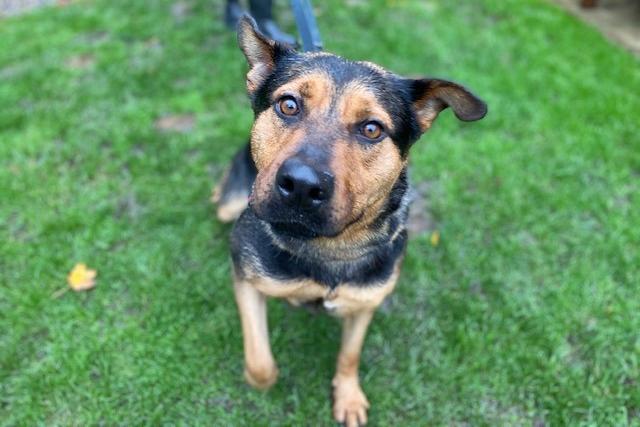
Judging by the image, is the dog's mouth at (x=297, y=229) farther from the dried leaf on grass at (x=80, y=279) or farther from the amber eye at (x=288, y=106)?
the dried leaf on grass at (x=80, y=279)

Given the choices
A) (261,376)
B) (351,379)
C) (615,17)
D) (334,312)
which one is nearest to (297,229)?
(334,312)

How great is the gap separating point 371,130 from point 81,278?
8.85 feet

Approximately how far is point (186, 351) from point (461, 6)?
21.9ft

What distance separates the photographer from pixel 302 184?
7.24ft

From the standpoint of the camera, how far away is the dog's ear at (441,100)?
266 cm

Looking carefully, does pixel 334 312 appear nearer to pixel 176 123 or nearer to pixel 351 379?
pixel 351 379

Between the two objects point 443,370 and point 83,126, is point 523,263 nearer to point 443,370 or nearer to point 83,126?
point 443,370

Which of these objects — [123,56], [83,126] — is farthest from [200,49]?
[83,126]

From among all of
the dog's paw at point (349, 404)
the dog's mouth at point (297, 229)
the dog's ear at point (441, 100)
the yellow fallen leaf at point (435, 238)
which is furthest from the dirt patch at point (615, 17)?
the dog's mouth at point (297, 229)

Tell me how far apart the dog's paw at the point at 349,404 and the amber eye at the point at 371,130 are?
1.73 metres

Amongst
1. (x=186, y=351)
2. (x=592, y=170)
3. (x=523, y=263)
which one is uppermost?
(x=592, y=170)

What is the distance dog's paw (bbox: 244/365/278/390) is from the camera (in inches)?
125

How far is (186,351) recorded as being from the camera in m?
3.63

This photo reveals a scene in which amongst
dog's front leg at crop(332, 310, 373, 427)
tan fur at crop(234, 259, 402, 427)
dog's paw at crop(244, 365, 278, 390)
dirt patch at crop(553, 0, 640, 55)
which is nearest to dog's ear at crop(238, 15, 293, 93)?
tan fur at crop(234, 259, 402, 427)
